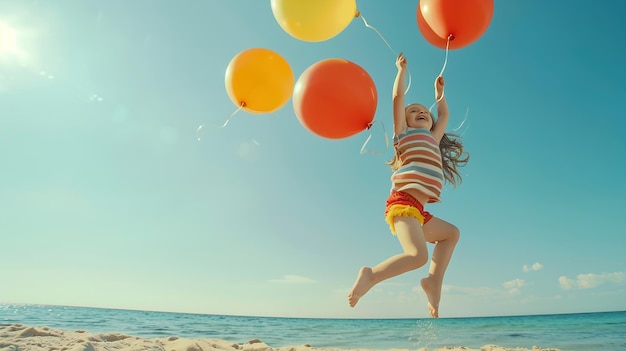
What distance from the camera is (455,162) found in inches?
150

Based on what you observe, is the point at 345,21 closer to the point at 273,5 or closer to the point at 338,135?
the point at 273,5

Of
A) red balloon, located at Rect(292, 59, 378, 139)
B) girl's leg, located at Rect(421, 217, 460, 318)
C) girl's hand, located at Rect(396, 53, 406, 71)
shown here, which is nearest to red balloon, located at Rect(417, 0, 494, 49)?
girl's hand, located at Rect(396, 53, 406, 71)

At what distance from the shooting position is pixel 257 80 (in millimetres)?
3852

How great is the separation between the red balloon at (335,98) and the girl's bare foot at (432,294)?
1.28 metres

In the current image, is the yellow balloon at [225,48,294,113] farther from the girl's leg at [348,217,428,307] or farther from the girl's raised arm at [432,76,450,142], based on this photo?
the girl's leg at [348,217,428,307]

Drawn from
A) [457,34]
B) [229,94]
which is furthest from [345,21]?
[229,94]

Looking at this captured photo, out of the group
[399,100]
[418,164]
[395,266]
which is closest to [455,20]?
[399,100]

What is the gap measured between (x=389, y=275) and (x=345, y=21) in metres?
2.17

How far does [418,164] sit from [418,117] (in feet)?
1.66

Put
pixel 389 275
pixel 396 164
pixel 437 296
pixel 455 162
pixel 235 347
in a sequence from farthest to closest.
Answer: pixel 235 347 → pixel 455 162 → pixel 396 164 → pixel 437 296 → pixel 389 275

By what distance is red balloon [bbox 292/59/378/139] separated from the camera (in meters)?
3.06

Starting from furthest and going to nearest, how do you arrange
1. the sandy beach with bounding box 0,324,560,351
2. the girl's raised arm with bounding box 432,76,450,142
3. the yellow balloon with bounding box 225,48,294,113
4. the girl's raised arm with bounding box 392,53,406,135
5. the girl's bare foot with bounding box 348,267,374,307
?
the sandy beach with bounding box 0,324,560,351
the yellow balloon with bounding box 225,48,294,113
the girl's raised arm with bounding box 432,76,450,142
the girl's raised arm with bounding box 392,53,406,135
the girl's bare foot with bounding box 348,267,374,307

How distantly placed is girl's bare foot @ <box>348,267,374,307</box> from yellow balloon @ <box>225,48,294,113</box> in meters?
1.96

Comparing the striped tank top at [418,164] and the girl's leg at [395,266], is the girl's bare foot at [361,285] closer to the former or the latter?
the girl's leg at [395,266]
